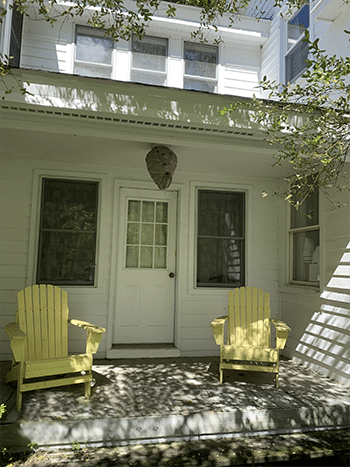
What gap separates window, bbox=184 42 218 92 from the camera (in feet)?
20.0

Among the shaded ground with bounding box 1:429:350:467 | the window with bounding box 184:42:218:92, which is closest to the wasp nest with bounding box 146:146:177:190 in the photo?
the shaded ground with bounding box 1:429:350:467

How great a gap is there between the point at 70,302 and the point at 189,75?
416 centimetres

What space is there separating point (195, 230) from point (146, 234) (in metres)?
0.65

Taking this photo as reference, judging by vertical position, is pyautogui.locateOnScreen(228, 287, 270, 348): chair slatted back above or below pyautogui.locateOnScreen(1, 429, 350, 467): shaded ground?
above

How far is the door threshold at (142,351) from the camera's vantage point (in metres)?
4.29

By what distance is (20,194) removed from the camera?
14.2ft

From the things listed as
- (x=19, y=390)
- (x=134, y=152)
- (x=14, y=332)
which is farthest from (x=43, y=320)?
(x=134, y=152)

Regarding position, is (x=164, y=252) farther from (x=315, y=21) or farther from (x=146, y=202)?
(x=315, y=21)

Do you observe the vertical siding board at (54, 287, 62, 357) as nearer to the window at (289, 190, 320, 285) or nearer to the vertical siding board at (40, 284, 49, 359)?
the vertical siding board at (40, 284, 49, 359)

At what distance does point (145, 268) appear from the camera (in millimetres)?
4664

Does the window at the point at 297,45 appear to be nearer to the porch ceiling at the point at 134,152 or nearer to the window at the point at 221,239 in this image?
the porch ceiling at the point at 134,152

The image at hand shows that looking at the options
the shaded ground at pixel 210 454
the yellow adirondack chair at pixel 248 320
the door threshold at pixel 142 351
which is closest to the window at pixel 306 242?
the yellow adirondack chair at pixel 248 320

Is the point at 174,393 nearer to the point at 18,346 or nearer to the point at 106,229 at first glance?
the point at 18,346

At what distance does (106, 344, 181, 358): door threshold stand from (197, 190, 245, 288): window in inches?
37.5
